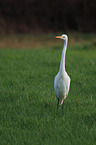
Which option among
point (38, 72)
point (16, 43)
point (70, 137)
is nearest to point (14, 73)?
point (38, 72)

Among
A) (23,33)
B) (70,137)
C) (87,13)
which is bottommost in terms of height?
(70,137)

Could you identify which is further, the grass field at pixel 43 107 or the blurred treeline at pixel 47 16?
the blurred treeline at pixel 47 16

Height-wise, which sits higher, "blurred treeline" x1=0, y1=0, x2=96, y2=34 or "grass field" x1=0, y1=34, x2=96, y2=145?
"blurred treeline" x1=0, y1=0, x2=96, y2=34

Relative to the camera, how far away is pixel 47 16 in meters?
17.9

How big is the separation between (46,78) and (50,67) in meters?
1.53

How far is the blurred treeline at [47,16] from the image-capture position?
53.5ft

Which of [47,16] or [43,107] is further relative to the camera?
[47,16]

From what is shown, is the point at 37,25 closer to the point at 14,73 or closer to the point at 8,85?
the point at 14,73

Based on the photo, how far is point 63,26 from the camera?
18.5 m

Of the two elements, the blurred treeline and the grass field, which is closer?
the grass field

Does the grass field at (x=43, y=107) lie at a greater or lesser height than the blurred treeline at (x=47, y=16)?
lesser

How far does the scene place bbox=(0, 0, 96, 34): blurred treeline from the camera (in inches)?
642

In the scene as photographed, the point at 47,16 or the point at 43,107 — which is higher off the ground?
the point at 47,16

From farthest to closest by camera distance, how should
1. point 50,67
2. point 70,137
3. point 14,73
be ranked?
1. point 50,67
2. point 14,73
3. point 70,137
